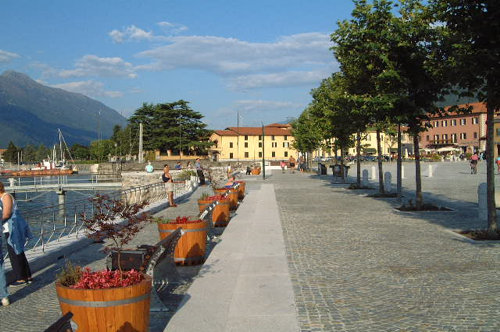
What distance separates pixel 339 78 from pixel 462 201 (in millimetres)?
9701

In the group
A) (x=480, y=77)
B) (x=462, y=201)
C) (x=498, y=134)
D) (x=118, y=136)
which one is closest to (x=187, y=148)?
(x=118, y=136)

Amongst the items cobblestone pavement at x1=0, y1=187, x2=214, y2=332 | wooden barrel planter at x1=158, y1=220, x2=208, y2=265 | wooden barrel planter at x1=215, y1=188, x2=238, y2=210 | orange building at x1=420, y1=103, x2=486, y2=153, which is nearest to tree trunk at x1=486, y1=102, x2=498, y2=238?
wooden barrel planter at x1=158, y1=220, x2=208, y2=265

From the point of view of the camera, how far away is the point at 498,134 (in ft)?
274

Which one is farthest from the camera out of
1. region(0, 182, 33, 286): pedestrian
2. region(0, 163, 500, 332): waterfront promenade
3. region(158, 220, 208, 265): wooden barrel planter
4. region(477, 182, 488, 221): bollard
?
region(477, 182, 488, 221): bollard

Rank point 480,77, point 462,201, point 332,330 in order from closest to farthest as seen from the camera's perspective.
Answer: point 332,330 < point 480,77 < point 462,201

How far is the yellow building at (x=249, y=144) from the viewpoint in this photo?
5030 inches

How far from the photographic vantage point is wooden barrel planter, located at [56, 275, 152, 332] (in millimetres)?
4164

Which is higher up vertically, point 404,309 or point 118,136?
point 118,136

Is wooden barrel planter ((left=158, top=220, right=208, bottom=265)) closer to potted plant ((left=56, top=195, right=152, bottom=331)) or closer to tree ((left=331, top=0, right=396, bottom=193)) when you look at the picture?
potted plant ((left=56, top=195, right=152, bottom=331))

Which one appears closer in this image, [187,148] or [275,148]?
[187,148]

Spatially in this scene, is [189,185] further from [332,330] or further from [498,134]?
[498,134]

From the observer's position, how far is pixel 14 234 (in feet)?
23.9

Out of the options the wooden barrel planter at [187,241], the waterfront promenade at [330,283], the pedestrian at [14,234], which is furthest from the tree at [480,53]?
the pedestrian at [14,234]

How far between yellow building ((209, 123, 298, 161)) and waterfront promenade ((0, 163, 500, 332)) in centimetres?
11327
